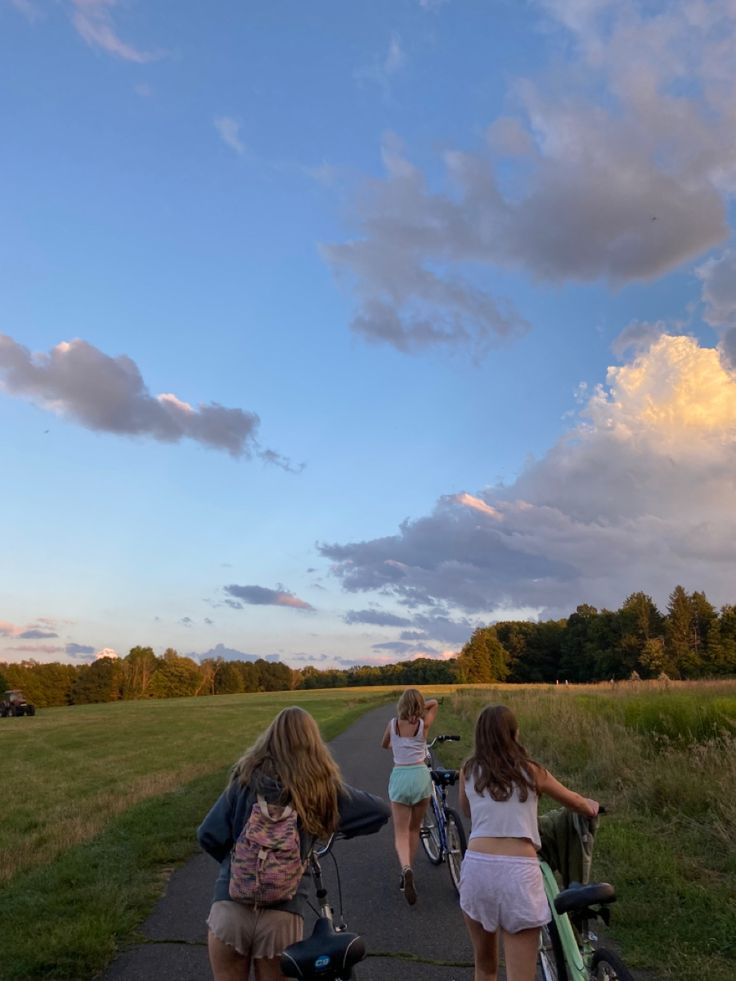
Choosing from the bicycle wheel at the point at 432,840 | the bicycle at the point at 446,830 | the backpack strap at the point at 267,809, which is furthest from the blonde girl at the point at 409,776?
the backpack strap at the point at 267,809

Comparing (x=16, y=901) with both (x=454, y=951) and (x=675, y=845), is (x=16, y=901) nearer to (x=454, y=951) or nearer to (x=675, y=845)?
(x=454, y=951)

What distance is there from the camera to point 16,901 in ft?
23.3

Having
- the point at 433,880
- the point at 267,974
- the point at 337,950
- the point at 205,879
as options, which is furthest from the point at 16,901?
the point at 337,950

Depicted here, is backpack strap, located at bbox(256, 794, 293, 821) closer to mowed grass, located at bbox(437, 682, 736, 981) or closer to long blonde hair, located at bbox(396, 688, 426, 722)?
mowed grass, located at bbox(437, 682, 736, 981)

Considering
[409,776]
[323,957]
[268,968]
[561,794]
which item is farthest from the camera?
[409,776]

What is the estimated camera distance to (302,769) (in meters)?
3.31

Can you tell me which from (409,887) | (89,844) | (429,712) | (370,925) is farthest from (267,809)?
(89,844)

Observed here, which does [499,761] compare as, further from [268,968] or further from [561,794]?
[268,968]

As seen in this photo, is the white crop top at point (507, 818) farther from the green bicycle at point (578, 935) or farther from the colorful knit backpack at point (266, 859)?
the colorful knit backpack at point (266, 859)

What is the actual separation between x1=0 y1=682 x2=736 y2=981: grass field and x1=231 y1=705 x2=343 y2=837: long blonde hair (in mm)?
3176

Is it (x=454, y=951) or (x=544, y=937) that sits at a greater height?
(x=544, y=937)

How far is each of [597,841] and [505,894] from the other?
18.4 feet

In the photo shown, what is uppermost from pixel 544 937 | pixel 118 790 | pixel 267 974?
pixel 267 974

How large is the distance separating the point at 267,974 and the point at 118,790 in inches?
563
